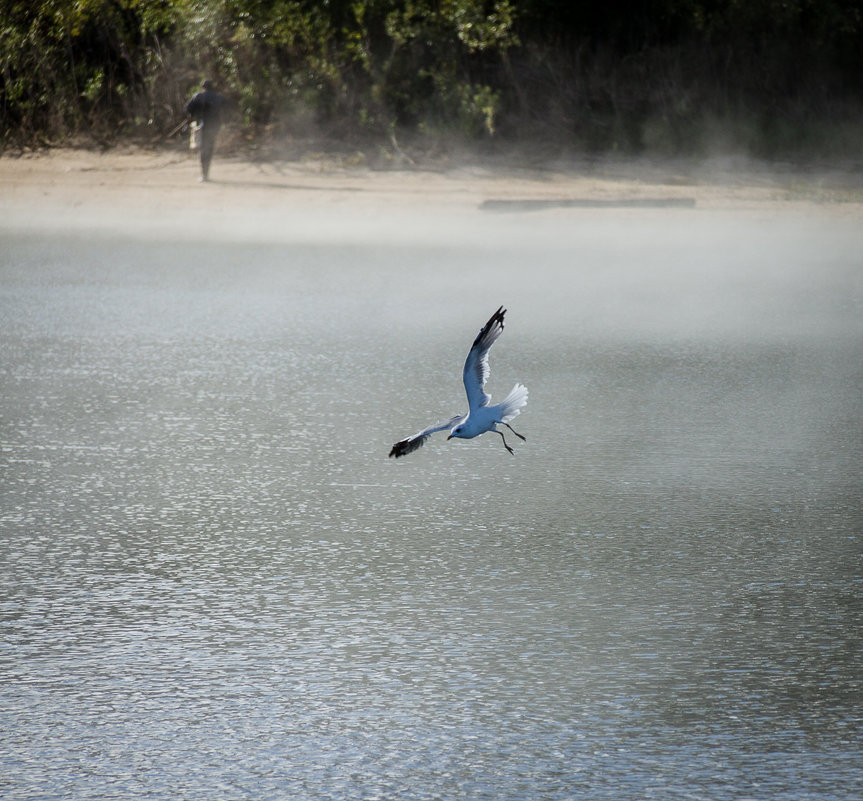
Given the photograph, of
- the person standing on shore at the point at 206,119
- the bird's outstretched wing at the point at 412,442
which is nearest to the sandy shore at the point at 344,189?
the person standing on shore at the point at 206,119

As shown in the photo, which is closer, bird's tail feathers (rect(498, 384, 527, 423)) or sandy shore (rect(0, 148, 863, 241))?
bird's tail feathers (rect(498, 384, 527, 423))

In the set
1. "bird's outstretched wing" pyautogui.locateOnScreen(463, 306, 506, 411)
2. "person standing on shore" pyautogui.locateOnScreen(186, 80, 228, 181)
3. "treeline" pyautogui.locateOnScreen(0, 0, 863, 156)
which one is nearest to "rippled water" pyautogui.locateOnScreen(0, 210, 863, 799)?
"bird's outstretched wing" pyautogui.locateOnScreen(463, 306, 506, 411)

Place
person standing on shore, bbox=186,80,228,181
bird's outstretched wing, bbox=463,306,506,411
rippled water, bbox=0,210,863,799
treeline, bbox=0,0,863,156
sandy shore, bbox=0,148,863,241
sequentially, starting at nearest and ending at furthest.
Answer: rippled water, bbox=0,210,863,799 → bird's outstretched wing, bbox=463,306,506,411 → sandy shore, bbox=0,148,863,241 → person standing on shore, bbox=186,80,228,181 → treeline, bbox=0,0,863,156

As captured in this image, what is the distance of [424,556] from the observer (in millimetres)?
5004

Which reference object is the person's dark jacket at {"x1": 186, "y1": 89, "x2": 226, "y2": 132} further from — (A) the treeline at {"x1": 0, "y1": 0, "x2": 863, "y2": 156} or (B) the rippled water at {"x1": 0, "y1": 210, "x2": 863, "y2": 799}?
(B) the rippled water at {"x1": 0, "y1": 210, "x2": 863, "y2": 799}

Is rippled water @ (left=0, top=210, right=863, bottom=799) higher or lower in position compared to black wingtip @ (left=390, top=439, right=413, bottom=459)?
lower

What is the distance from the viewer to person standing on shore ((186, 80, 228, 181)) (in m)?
19.8

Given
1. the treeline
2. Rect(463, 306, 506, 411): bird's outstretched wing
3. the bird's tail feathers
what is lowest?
the bird's tail feathers

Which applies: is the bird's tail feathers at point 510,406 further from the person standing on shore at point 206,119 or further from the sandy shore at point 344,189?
the person standing on shore at point 206,119

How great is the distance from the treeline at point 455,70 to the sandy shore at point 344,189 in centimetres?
161

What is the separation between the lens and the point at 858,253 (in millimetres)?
13180

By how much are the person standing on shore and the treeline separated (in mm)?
2525

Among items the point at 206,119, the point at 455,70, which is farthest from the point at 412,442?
the point at 455,70

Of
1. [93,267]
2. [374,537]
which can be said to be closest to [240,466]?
[374,537]
